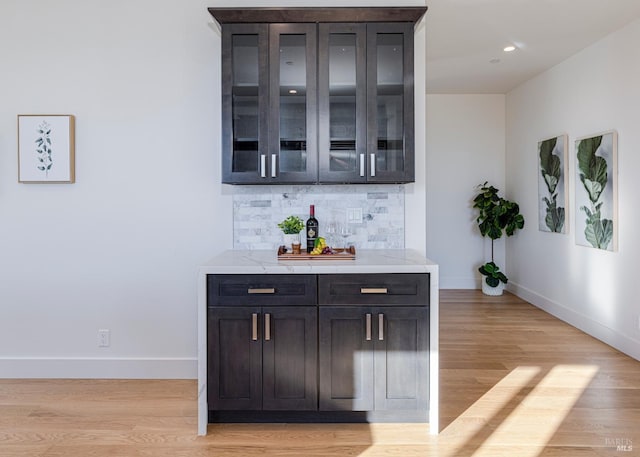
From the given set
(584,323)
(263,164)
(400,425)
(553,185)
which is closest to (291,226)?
(263,164)

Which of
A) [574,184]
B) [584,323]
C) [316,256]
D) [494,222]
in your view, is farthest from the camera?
[494,222]

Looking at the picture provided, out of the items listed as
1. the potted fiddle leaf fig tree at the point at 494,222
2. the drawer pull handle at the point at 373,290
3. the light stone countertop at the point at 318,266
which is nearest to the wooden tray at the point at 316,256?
the light stone countertop at the point at 318,266

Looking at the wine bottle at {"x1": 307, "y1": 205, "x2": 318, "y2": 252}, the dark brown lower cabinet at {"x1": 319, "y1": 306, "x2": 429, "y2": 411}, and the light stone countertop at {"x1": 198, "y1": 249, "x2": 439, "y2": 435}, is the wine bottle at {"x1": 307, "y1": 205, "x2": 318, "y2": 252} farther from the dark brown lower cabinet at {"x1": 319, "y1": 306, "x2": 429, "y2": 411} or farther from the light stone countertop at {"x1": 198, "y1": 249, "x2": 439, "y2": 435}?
the dark brown lower cabinet at {"x1": 319, "y1": 306, "x2": 429, "y2": 411}

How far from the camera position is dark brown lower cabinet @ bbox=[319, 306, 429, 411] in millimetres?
2396

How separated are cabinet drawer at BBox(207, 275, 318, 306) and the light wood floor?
71cm

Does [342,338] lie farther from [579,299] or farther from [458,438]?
[579,299]

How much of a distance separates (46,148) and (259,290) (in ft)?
6.34

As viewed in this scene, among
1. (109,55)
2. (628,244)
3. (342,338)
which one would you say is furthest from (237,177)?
(628,244)

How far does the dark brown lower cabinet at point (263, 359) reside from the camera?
2.41 metres

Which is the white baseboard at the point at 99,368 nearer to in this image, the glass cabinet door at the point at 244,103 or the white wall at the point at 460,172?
the glass cabinet door at the point at 244,103

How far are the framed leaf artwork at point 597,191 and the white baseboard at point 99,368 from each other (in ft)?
12.1

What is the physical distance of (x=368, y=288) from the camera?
2.40m

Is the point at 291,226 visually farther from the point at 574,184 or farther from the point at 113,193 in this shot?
the point at 574,184

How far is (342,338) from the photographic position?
242cm
